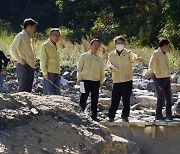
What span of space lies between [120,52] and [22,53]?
1623 mm

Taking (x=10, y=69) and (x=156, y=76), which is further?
(x=10, y=69)

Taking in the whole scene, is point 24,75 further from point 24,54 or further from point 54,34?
point 54,34

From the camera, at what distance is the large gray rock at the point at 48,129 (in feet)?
21.7

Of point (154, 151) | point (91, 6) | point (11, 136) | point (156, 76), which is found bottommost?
point (154, 151)

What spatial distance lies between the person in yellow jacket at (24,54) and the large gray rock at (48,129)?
1336 mm

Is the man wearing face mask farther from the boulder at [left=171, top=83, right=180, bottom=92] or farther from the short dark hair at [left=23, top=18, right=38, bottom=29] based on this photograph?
the boulder at [left=171, top=83, right=180, bottom=92]

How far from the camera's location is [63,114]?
7.52 meters

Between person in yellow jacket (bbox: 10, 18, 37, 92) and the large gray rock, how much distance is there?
1336 millimetres

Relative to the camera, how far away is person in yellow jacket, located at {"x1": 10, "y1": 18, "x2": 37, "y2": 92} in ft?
29.7

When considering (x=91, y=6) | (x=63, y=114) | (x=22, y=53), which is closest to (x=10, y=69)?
(x=22, y=53)

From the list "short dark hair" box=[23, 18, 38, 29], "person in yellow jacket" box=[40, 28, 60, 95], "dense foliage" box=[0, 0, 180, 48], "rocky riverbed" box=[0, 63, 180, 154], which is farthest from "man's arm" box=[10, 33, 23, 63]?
"dense foliage" box=[0, 0, 180, 48]

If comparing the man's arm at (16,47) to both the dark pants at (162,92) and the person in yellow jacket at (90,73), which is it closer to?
the person in yellow jacket at (90,73)

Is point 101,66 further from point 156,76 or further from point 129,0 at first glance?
point 129,0

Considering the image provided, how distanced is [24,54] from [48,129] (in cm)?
240
